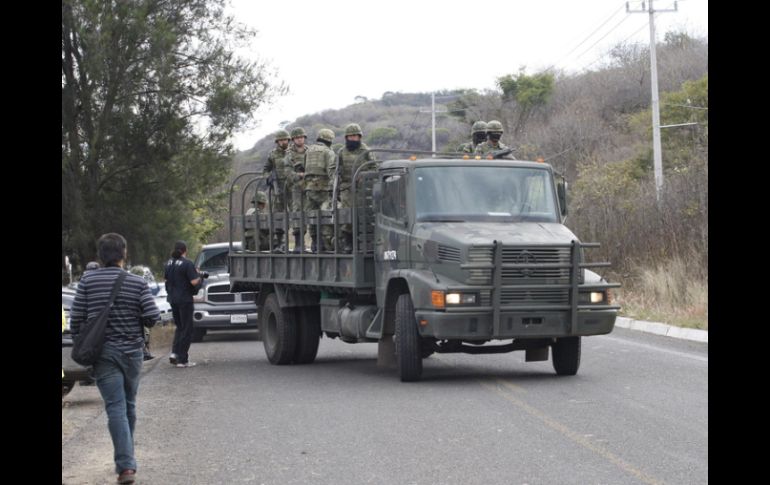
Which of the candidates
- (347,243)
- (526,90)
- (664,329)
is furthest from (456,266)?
(526,90)

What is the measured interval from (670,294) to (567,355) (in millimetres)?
9950

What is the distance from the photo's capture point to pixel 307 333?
56.6 feet

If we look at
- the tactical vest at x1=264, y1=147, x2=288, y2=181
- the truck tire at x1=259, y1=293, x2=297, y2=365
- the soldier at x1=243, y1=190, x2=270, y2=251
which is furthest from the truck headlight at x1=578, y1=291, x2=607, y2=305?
the soldier at x1=243, y1=190, x2=270, y2=251

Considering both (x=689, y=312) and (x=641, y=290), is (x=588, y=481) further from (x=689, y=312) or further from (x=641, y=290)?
(x=641, y=290)

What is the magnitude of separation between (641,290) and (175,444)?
17.0m

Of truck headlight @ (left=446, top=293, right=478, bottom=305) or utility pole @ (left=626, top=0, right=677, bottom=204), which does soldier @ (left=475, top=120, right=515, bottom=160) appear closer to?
truck headlight @ (left=446, top=293, right=478, bottom=305)

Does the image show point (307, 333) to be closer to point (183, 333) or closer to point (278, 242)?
point (278, 242)

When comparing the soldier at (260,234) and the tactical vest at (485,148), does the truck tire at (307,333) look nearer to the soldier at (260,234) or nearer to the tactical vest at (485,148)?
the soldier at (260,234)

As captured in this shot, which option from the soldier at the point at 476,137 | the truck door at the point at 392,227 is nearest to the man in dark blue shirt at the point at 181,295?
the truck door at the point at 392,227

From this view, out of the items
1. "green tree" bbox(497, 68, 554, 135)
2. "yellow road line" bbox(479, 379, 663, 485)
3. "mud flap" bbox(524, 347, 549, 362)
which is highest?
"green tree" bbox(497, 68, 554, 135)

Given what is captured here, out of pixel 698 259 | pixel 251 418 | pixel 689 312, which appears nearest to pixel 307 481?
pixel 251 418

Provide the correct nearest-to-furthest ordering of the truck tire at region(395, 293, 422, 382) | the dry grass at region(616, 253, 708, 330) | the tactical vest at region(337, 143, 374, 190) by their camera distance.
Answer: the truck tire at region(395, 293, 422, 382) < the tactical vest at region(337, 143, 374, 190) < the dry grass at region(616, 253, 708, 330)

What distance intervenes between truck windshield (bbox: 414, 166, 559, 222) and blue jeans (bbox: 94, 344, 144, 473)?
602cm

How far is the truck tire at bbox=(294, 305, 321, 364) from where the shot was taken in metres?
17.2
